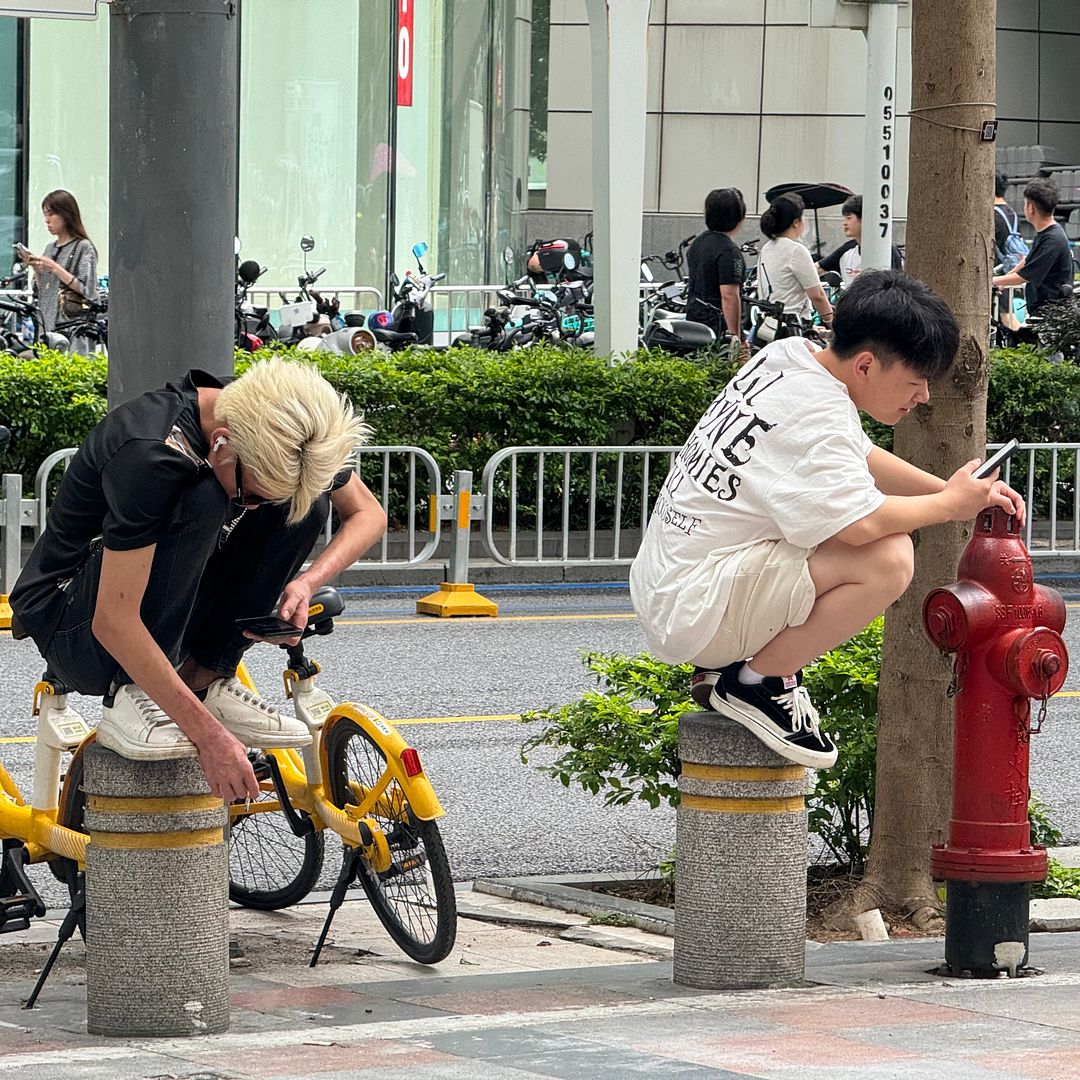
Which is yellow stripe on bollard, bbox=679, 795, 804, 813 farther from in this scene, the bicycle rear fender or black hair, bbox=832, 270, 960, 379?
black hair, bbox=832, 270, 960, 379

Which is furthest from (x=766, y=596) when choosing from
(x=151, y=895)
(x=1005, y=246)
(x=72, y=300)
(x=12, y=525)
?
(x=1005, y=246)

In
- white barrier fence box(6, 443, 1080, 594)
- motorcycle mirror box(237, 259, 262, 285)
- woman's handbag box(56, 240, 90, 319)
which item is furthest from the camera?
motorcycle mirror box(237, 259, 262, 285)

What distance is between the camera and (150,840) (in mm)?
4648

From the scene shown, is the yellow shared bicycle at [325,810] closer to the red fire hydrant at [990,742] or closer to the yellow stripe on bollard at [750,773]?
the yellow stripe on bollard at [750,773]

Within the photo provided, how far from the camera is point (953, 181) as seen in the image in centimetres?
611

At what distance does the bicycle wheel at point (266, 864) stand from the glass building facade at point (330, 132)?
64.5 ft

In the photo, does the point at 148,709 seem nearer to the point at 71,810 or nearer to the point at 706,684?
the point at 71,810

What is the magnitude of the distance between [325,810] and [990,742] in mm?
1801

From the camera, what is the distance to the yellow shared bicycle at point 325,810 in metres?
5.41

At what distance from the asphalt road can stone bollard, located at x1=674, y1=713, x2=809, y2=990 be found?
6.55 ft

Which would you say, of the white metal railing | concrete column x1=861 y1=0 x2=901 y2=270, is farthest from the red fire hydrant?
the white metal railing

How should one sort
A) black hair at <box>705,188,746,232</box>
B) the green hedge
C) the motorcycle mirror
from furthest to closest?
the motorcycle mirror, black hair at <box>705,188,746,232</box>, the green hedge

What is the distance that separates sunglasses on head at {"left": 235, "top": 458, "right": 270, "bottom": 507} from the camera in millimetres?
4715

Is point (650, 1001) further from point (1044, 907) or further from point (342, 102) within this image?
point (342, 102)
